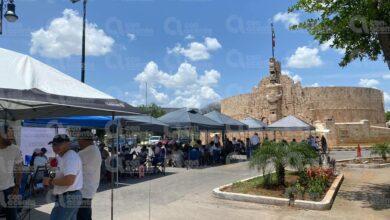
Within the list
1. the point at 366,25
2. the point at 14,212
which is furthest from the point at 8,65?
the point at 366,25

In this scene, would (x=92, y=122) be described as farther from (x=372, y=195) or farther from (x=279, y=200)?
(x=372, y=195)

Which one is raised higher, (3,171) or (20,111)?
(20,111)

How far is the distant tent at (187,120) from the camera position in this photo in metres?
17.7

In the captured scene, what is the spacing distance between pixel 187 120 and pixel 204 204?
27.6 feet

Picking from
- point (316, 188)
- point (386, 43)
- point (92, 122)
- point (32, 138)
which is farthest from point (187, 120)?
point (386, 43)

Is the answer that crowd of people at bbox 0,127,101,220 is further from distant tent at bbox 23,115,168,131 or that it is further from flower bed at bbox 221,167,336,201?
flower bed at bbox 221,167,336,201

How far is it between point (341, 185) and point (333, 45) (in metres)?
4.55

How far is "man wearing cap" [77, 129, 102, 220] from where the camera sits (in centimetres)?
551

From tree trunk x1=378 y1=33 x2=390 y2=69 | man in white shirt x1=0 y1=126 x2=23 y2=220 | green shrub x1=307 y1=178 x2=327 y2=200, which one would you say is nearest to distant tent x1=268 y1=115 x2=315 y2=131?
green shrub x1=307 y1=178 x2=327 y2=200

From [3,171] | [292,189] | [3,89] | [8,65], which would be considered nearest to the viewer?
[3,89]

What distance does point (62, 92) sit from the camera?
4965 mm

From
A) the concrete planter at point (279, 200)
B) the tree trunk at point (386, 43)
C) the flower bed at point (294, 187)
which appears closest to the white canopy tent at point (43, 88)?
the concrete planter at point (279, 200)

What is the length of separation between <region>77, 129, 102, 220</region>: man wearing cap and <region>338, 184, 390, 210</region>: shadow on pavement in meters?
6.74

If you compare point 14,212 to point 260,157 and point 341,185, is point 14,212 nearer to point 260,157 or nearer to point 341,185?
point 260,157
